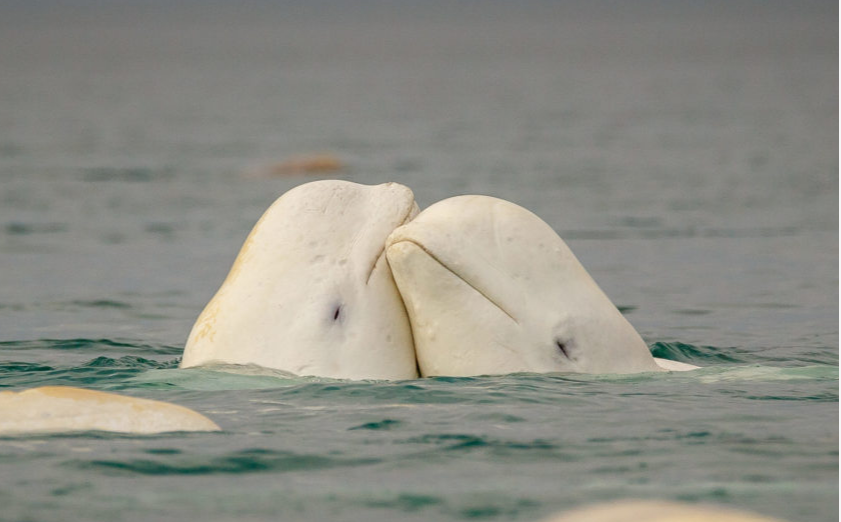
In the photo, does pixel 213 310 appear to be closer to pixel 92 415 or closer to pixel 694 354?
pixel 92 415

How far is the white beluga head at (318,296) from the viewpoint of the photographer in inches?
361

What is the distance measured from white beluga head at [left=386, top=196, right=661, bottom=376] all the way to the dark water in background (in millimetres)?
210

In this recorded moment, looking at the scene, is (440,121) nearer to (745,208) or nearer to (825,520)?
(745,208)

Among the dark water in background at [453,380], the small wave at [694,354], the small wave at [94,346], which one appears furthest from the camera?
the small wave at [94,346]

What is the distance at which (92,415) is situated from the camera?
8.31 meters

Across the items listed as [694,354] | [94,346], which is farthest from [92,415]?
[694,354]

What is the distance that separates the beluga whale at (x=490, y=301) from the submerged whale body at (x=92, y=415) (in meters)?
1.57

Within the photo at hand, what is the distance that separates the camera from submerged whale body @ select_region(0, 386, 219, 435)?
820cm

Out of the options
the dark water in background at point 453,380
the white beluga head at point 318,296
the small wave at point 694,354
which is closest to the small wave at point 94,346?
the dark water in background at point 453,380

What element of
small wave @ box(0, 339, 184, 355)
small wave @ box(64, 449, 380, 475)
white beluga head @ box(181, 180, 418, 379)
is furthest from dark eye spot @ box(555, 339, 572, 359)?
small wave @ box(0, 339, 184, 355)

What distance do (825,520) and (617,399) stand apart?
2376mm

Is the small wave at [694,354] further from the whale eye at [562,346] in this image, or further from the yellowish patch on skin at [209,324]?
the yellowish patch on skin at [209,324]

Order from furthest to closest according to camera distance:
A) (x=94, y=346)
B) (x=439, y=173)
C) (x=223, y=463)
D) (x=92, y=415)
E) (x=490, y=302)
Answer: (x=439, y=173) → (x=94, y=346) → (x=490, y=302) → (x=92, y=415) → (x=223, y=463)

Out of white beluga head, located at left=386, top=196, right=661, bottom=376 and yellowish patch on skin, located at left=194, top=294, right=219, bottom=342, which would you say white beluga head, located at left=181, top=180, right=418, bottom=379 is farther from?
white beluga head, located at left=386, top=196, right=661, bottom=376
